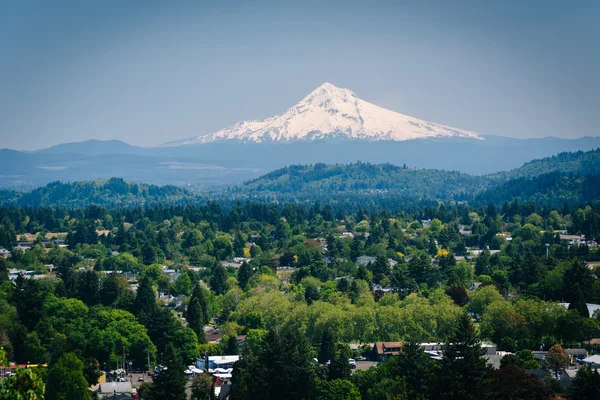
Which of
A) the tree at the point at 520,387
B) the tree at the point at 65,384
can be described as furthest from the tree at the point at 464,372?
the tree at the point at 65,384

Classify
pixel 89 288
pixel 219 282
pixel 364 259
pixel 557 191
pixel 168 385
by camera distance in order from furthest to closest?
pixel 557 191
pixel 364 259
pixel 219 282
pixel 89 288
pixel 168 385

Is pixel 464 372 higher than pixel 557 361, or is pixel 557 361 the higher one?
pixel 464 372

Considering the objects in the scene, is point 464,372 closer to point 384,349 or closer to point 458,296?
point 384,349

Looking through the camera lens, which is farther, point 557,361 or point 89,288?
point 89,288

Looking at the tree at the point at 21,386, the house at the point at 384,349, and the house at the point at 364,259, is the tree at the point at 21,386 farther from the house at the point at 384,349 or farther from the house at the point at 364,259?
the house at the point at 364,259

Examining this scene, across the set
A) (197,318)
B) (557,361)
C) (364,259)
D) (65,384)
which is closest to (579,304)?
(557,361)

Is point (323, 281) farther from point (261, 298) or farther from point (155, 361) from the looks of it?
point (155, 361)

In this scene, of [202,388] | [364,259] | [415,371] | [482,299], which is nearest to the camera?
[415,371]
